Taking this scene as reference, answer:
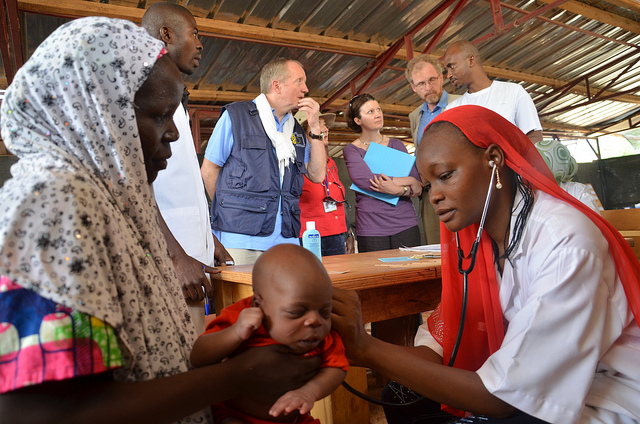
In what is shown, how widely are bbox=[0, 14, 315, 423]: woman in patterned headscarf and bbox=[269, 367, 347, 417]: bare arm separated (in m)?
0.05

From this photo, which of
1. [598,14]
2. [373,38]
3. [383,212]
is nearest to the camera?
[383,212]

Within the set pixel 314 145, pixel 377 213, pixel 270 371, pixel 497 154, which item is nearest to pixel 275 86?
pixel 314 145

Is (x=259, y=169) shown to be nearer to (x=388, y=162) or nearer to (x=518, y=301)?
(x=388, y=162)

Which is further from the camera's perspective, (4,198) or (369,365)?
(369,365)

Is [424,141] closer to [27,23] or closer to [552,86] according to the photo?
[27,23]

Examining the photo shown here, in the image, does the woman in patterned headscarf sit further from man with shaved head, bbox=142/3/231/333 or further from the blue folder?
the blue folder

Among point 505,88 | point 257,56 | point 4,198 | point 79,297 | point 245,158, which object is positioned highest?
point 257,56

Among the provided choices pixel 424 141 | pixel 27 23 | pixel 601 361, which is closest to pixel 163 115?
pixel 424 141

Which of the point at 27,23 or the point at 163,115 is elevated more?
the point at 27,23

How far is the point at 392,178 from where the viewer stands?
385 cm

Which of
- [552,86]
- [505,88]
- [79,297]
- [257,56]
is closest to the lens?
[79,297]

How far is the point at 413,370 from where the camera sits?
128 centimetres

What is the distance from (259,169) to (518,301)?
2.00 m

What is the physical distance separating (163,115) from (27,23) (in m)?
5.68
